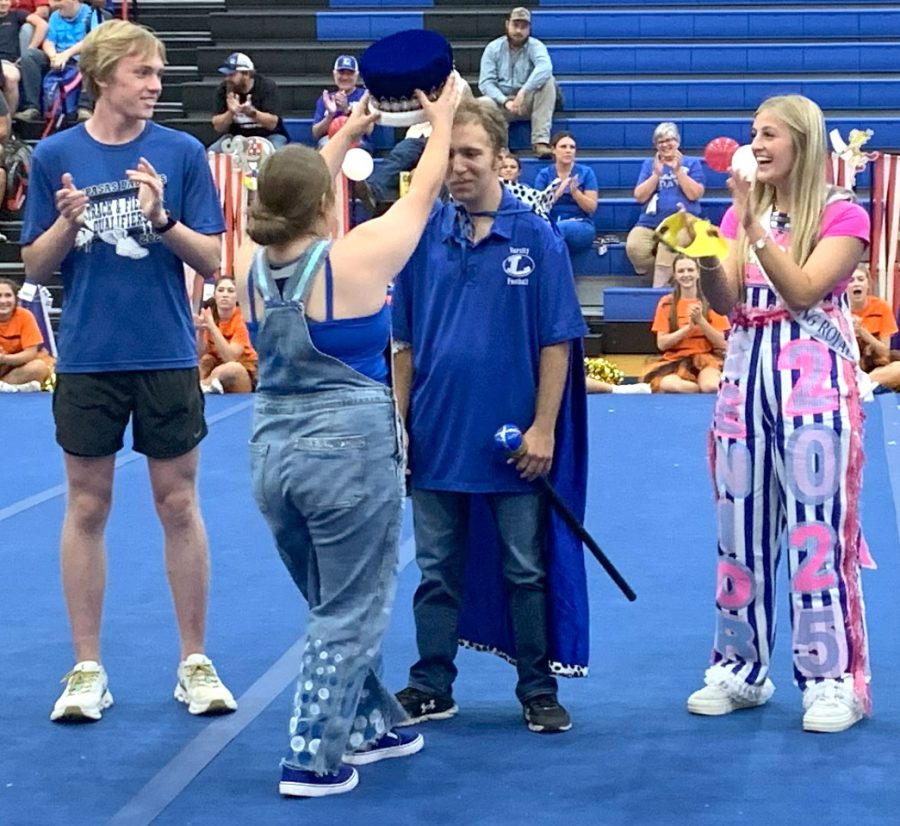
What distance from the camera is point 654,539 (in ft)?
21.5

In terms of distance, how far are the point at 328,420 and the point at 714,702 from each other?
4.60 ft

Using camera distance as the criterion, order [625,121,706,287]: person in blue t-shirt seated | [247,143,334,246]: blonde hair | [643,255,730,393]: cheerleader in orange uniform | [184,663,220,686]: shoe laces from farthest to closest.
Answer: [625,121,706,287]: person in blue t-shirt seated → [643,255,730,393]: cheerleader in orange uniform → [184,663,220,686]: shoe laces → [247,143,334,246]: blonde hair

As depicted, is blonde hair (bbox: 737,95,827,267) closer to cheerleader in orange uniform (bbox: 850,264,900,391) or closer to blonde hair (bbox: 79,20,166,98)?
blonde hair (bbox: 79,20,166,98)

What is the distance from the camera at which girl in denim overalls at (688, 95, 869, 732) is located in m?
4.18

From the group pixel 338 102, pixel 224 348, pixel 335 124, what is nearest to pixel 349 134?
pixel 224 348

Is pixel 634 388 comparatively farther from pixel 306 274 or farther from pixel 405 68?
pixel 306 274

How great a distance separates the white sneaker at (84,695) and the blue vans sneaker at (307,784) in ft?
2.53

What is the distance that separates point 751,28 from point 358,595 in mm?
13146

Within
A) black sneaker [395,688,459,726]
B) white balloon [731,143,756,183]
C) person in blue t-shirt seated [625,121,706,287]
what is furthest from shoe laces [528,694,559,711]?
person in blue t-shirt seated [625,121,706,287]

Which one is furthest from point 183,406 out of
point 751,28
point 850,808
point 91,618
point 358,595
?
point 751,28

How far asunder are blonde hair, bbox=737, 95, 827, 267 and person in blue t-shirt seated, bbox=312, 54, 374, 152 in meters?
9.99

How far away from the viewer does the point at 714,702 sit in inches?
174

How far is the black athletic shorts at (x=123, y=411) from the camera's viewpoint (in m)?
4.38

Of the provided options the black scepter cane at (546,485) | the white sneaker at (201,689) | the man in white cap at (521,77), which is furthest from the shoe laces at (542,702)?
the man in white cap at (521,77)
